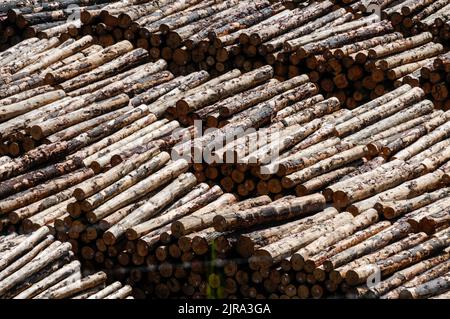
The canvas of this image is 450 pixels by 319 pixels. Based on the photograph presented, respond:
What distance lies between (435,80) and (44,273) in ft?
18.9

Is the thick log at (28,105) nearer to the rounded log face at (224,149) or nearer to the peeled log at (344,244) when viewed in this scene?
the rounded log face at (224,149)

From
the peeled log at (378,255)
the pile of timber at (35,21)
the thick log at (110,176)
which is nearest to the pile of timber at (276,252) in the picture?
the peeled log at (378,255)

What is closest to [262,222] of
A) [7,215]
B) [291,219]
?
[291,219]

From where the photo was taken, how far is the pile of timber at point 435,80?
16.5m

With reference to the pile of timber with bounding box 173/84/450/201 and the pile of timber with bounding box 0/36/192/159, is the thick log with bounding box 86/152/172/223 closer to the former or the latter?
the pile of timber with bounding box 173/84/450/201

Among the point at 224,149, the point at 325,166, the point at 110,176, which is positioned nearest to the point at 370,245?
the point at 325,166

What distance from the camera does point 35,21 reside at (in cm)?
1725

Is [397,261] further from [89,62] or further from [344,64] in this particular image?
[89,62]

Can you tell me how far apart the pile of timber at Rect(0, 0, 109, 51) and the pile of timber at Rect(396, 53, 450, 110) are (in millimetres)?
4254

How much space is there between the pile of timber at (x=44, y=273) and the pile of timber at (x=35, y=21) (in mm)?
3912

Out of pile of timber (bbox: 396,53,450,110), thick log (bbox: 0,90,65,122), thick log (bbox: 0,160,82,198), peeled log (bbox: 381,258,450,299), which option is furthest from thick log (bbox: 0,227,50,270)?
pile of timber (bbox: 396,53,450,110)

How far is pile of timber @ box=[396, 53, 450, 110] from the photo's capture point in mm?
16484

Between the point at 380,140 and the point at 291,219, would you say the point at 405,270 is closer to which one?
the point at 291,219

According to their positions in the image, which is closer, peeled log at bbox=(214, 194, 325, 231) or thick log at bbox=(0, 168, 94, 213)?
peeled log at bbox=(214, 194, 325, 231)
